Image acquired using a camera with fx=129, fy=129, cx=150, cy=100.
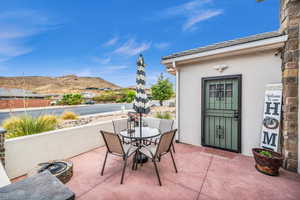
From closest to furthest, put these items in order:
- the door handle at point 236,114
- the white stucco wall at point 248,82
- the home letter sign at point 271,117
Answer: the home letter sign at point 271,117 → the white stucco wall at point 248,82 → the door handle at point 236,114

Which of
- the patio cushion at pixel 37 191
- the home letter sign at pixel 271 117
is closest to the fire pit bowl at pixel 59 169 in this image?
the patio cushion at pixel 37 191

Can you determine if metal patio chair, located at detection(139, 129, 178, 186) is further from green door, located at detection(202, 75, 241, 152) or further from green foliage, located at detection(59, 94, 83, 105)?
green foliage, located at detection(59, 94, 83, 105)

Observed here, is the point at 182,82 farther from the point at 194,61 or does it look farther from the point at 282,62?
the point at 282,62

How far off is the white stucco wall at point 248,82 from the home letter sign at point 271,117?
0.18 meters

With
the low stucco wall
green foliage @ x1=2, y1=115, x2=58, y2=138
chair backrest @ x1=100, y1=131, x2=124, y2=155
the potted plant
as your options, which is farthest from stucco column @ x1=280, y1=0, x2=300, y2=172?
green foliage @ x1=2, y1=115, x2=58, y2=138

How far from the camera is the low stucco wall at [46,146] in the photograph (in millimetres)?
2555

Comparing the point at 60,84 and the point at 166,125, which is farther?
the point at 60,84

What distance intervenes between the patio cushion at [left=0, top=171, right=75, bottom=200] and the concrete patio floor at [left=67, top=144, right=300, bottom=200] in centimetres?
165

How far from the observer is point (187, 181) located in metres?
2.45

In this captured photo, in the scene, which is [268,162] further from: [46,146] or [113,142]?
[46,146]

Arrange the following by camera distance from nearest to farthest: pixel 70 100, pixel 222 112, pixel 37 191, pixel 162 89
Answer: pixel 37 191
pixel 222 112
pixel 162 89
pixel 70 100

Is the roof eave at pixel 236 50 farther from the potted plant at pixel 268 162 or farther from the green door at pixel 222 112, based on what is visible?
the potted plant at pixel 268 162

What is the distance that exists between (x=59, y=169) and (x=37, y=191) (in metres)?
2.25

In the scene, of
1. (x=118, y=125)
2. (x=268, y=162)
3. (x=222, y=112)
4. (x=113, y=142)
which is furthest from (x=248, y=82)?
(x=118, y=125)
